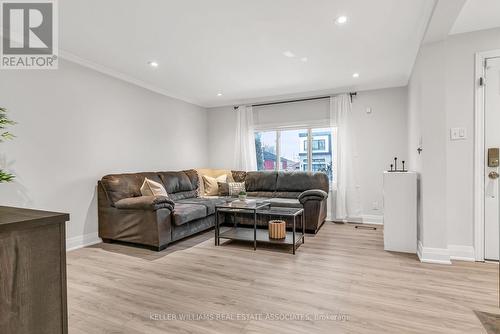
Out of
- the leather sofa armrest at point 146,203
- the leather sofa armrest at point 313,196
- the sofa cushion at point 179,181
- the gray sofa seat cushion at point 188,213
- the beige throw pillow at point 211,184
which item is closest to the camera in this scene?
the leather sofa armrest at point 146,203

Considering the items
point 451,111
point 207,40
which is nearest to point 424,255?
point 451,111

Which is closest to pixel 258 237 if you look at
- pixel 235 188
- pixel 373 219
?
pixel 235 188

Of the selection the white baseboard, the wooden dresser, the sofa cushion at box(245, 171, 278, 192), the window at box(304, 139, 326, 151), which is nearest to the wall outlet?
the window at box(304, 139, 326, 151)

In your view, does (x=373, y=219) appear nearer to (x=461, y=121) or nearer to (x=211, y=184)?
(x=461, y=121)

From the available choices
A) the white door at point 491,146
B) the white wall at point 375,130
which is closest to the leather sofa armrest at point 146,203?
the white wall at point 375,130

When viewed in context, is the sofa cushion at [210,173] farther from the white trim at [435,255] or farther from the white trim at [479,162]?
the white trim at [479,162]

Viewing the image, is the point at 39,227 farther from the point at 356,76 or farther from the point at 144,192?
the point at 356,76

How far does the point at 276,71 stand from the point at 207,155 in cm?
301

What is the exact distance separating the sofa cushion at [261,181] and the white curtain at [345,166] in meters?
1.22

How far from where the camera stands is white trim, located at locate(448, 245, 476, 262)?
2902mm

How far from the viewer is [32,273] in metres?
0.96

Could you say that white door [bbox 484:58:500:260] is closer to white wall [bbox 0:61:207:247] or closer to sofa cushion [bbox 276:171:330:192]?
sofa cushion [bbox 276:171:330:192]

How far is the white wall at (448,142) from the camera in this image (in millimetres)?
2846

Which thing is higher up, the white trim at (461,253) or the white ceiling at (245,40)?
the white ceiling at (245,40)
